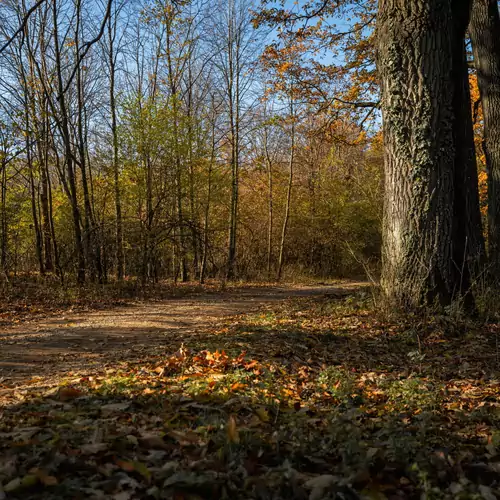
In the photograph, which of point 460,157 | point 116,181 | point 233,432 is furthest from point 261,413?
point 116,181

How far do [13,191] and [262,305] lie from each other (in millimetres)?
11798

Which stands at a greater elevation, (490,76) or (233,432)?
(490,76)

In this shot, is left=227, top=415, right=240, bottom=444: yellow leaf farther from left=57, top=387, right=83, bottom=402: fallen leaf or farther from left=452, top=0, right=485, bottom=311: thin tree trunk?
left=452, top=0, right=485, bottom=311: thin tree trunk

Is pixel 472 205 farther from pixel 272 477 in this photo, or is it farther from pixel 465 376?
pixel 272 477

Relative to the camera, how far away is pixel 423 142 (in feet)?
18.9

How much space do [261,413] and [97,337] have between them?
4.33 meters

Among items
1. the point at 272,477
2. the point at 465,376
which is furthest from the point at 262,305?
the point at 272,477

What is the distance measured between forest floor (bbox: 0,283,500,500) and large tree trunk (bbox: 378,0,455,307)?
641 millimetres

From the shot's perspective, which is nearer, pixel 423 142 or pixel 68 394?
pixel 68 394

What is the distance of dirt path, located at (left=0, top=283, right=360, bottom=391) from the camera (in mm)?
4949

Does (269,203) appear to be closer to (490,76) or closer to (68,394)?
(490,76)

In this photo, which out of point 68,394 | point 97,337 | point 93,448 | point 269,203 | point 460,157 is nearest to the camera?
point 93,448

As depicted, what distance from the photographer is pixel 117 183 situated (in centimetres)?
1409

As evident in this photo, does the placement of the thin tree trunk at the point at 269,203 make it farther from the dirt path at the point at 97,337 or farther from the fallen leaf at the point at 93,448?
the fallen leaf at the point at 93,448
